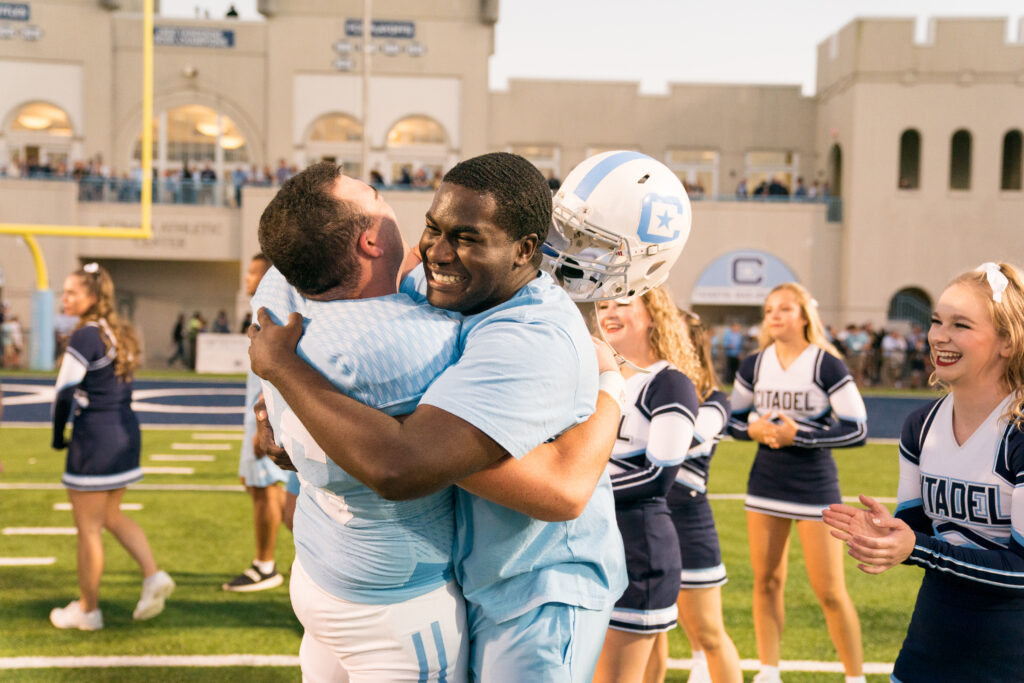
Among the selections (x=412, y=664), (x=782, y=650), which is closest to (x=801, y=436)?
(x=782, y=650)

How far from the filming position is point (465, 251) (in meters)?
1.65

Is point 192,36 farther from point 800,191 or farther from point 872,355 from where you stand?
point 872,355

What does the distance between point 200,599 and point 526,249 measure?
14.2 ft

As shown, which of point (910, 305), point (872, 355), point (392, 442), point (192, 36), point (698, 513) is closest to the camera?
point (392, 442)

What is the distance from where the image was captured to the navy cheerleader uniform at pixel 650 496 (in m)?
2.96

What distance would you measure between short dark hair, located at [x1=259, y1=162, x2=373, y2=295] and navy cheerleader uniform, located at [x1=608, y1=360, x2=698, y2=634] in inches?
63.5

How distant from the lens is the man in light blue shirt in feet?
4.99

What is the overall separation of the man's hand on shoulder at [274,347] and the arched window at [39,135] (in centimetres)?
3068

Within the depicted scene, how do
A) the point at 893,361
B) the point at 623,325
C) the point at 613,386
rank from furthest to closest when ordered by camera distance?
the point at 893,361
the point at 623,325
the point at 613,386

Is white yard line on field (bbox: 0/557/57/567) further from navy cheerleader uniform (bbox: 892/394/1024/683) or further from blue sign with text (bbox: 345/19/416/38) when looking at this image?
blue sign with text (bbox: 345/19/416/38)

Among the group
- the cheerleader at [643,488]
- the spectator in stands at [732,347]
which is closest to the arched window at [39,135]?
the spectator in stands at [732,347]

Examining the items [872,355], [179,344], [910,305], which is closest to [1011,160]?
[910,305]

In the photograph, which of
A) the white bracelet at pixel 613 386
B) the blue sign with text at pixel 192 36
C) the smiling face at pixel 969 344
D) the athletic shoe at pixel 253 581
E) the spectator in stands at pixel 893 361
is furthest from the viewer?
the blue sign with text at pixel 192 36

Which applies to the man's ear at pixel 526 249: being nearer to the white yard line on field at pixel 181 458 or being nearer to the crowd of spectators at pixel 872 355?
the white yard line on field at pixel 181 458
